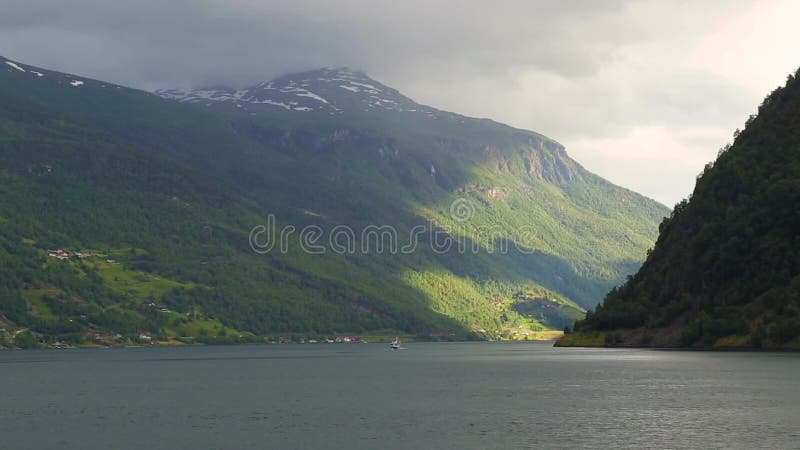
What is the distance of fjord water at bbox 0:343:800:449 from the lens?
3802 inches

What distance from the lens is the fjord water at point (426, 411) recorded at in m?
96.6

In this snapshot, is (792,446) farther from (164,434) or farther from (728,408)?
(164,434)

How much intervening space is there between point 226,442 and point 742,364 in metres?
120

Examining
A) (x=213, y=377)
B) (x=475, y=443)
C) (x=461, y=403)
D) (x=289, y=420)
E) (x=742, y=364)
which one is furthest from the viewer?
(x=213, y=377)

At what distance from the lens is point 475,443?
309ft

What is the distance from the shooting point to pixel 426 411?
12319 centimetres

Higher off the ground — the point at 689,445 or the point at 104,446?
the point at 689,445

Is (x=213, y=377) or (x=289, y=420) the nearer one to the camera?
(x=289, y=420)

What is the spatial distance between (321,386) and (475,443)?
77.4 m

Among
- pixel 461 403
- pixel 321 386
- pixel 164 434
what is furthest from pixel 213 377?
pixel 164 434

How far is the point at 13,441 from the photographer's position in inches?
3922

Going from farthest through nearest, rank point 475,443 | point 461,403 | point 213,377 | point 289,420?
point 213,377, point 461,403, point 289,420, point 475,443

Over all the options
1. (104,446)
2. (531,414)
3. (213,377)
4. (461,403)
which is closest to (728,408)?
(531,414)

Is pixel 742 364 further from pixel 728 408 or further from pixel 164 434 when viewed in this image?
pixel 164 434
